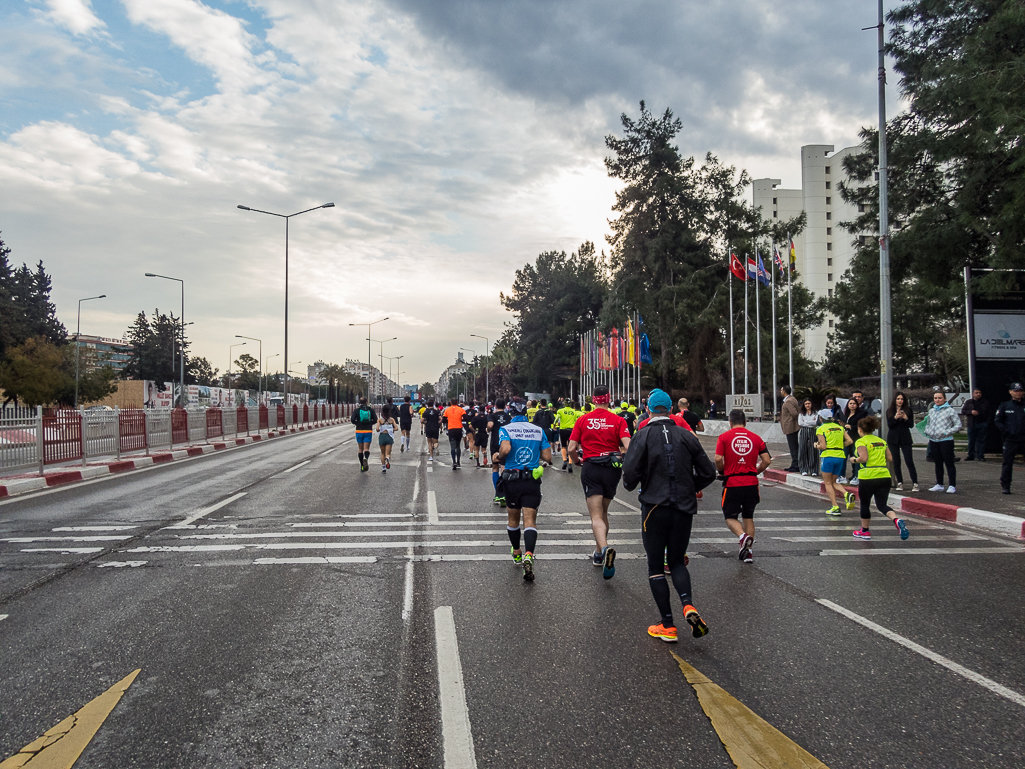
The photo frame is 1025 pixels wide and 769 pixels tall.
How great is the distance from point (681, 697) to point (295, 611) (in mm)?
3000

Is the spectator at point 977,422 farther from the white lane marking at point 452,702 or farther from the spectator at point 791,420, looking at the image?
the white lane marking at point 452,702

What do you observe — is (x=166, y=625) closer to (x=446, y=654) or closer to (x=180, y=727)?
(x=180, y=727)

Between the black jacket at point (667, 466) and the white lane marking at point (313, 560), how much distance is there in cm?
324

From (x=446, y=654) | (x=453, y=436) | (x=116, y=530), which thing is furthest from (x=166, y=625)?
(x=453, y=436)

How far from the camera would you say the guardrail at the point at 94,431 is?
14.4 m

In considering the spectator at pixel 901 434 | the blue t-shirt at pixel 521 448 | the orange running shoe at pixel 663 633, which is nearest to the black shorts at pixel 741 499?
the blue t-shirt at pixel 521 448

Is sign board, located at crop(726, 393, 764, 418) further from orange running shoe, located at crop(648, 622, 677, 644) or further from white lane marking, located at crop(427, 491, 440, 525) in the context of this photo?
orange running shoe, located at crop(648, 622, 677, 644)

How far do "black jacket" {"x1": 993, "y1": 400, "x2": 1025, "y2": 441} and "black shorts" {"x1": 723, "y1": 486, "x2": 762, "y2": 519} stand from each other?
6904 mm

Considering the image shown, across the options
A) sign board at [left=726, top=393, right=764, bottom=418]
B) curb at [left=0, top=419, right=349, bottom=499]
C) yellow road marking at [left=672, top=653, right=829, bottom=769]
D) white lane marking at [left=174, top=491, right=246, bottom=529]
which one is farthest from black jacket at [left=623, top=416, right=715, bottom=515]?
sign board at [left=726, top=393, right=764, bottom=418]

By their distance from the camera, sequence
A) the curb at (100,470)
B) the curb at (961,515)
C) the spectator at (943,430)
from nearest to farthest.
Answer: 1. the curb at (961,515)
2. the spectator at (943,430)
3. the curb at (100,470)

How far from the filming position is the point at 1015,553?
26.5 ft

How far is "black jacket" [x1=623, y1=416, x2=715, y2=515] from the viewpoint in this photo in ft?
16.8

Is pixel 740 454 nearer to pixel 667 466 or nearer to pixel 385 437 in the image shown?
pixel 667 466

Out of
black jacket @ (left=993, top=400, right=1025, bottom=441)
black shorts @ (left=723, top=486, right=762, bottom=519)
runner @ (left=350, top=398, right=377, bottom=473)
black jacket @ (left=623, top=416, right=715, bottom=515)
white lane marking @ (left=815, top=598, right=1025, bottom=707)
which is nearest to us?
white lane marking @ (left=815, top=598, right=1025, bottom=707)
